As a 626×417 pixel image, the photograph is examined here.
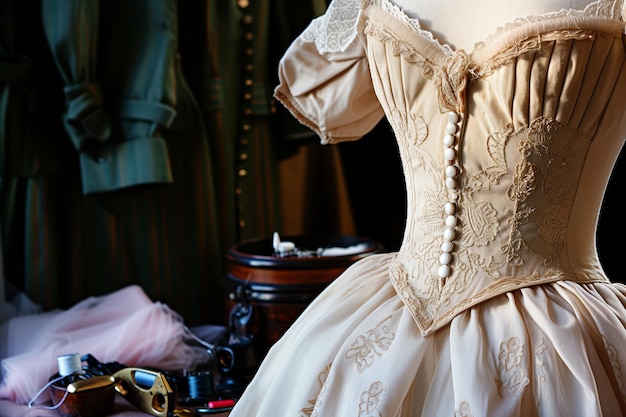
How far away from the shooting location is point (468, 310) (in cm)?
93

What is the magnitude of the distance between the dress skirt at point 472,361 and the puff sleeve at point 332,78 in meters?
0.31

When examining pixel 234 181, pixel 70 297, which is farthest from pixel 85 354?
pixel 234 181

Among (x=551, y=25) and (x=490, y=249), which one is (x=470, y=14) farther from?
(x=490, y=249)

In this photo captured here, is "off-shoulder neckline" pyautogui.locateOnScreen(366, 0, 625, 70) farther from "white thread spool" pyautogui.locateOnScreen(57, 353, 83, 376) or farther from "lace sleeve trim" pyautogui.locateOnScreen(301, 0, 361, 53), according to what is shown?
"white thread spool" pyautogui.locateOnScreen(57, 353, 83, 376)

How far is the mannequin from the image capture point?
35.7 inches

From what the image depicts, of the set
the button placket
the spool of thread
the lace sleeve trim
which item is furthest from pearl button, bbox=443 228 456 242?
the spool of thread

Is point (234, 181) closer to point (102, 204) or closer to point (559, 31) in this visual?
point (102, 204)

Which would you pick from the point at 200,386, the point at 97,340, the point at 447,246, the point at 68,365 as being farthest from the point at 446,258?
the point at 97,340

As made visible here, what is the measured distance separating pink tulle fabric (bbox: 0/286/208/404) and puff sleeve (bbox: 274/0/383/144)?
0.62 m

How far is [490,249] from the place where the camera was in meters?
0.94

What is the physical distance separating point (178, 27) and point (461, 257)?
4.04 feet

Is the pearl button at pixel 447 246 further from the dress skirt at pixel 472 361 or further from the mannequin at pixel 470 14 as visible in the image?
the mannequin at pixel 470 14

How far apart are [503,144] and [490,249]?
126 mm

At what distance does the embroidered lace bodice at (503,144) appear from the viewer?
893mm
